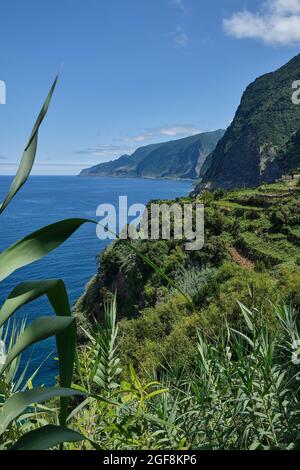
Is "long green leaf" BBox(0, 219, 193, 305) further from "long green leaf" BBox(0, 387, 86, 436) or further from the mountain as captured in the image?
the mountain

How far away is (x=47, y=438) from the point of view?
0.94 m

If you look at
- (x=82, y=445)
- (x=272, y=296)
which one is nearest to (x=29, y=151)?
(x=82, y=445)

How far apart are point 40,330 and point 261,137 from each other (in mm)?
129988

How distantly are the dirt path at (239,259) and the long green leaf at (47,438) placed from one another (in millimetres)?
27088

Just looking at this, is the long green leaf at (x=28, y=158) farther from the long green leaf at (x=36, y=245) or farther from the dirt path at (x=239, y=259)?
the dirt path at (x=239, y=259)

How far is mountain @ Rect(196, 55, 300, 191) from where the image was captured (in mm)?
115981

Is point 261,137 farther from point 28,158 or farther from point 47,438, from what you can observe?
point 47,438

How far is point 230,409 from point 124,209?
387 ft

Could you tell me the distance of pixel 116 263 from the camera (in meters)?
38.8

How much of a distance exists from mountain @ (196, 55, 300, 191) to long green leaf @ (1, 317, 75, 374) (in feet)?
355

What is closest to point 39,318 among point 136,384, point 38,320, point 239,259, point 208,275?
point 38,320

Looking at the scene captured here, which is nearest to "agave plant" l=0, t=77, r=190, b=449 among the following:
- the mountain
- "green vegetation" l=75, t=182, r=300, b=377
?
"green vegetation" l=75, t=182, r=300, b=377
